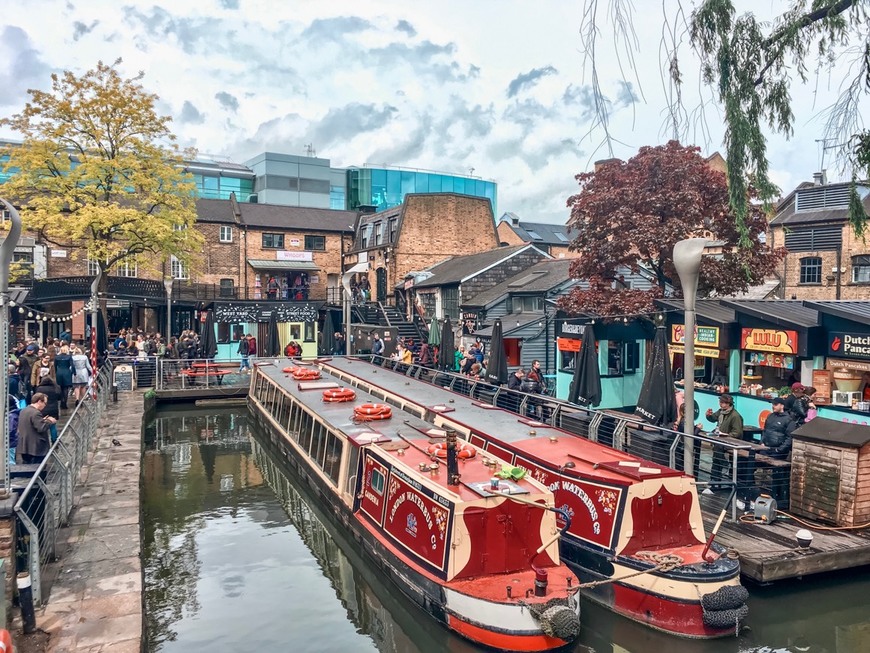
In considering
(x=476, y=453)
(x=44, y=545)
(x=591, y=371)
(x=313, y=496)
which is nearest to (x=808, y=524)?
(x=476, y=453)

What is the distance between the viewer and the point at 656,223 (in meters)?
18.5

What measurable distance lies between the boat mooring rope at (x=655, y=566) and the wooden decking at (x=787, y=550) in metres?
1.49

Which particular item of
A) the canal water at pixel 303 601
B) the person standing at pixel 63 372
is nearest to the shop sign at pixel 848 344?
the canal water at pixel 303 601

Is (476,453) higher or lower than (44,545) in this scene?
higher

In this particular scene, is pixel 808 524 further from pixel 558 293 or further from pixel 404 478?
pixel 558 293

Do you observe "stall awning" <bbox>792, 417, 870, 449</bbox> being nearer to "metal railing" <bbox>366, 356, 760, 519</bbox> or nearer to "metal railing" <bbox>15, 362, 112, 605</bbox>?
"metal railing" <bbox>366, 356, 760, 519</bbox>

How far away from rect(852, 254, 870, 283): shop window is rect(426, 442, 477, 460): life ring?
2727cm

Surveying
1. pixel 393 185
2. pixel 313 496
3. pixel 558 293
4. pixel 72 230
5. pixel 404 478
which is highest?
pixel 393 185

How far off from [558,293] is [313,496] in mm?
15165

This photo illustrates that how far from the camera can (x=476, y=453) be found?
10.0 meters

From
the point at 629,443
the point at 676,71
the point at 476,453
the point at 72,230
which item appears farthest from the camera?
the point at 72,230

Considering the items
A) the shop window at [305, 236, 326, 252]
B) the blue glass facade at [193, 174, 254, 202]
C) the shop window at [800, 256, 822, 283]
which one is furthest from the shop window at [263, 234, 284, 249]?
the shop window at [800, 256, 822, 283]

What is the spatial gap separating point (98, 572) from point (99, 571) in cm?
3

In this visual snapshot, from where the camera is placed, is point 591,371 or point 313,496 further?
point 591,371
